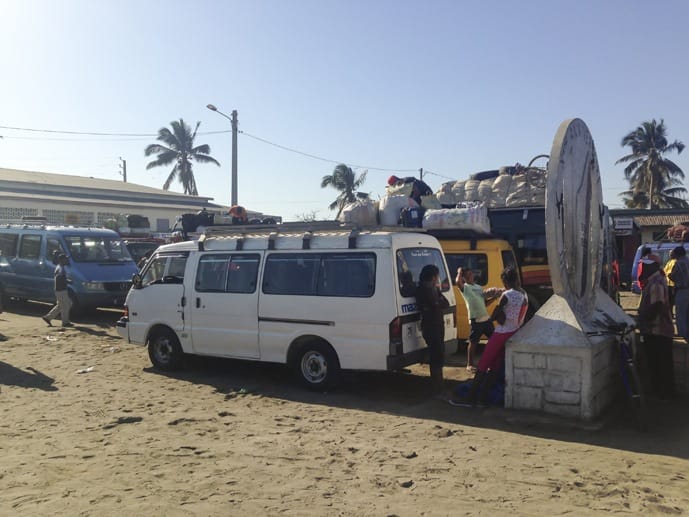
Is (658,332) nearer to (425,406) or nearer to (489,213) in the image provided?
(425,406)

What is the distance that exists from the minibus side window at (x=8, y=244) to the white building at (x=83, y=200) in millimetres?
12336

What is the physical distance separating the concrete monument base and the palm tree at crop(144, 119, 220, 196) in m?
53.7

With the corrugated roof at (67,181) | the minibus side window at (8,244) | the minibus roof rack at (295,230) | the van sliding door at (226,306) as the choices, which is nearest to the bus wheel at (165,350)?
the van sliding door at (226,306)

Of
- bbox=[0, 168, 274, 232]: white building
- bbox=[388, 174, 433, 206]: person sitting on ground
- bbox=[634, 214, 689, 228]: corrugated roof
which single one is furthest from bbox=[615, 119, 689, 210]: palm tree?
bbox=[388, 174, 433, 206]: person sitting on ground

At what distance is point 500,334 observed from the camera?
6.84 meters

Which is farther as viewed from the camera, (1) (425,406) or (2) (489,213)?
(2) (489,213)

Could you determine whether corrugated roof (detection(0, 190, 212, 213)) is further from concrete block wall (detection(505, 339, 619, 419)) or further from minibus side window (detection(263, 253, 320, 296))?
concrete block wall (detection(505, 339, 619, 419))

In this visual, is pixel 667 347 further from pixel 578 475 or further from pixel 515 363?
pixel 578 475

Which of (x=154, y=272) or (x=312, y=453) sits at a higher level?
(x=154, y=272)

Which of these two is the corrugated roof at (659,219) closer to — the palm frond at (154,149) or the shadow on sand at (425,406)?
the shadow on sand at (425,406)

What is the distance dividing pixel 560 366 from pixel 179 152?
184ft

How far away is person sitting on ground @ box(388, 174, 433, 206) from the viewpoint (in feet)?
38.1

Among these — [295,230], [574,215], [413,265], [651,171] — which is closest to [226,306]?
[295,230]

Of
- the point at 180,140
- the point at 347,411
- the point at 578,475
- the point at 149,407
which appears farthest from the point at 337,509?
the point at 180,140
